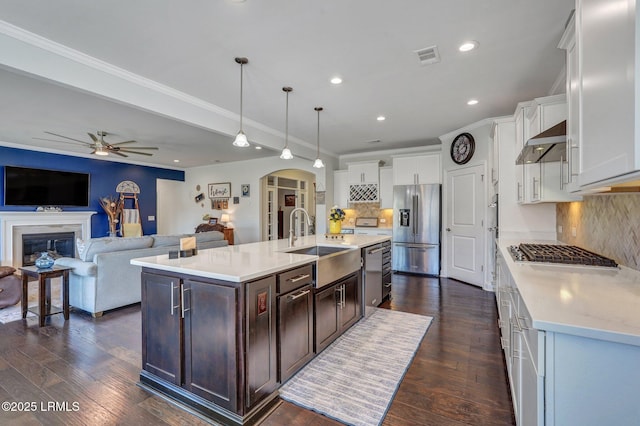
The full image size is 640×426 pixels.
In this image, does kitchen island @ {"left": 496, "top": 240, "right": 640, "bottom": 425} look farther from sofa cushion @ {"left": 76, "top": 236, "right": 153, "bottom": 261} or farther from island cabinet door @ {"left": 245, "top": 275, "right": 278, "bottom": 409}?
sofa cushion @ {"left": 76, "top": 236, "right": 153, "bottom": 261}

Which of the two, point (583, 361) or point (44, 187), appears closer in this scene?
point (583, 361)

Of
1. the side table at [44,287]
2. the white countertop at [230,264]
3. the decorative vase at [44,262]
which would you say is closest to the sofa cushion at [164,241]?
the side table at [44,287]

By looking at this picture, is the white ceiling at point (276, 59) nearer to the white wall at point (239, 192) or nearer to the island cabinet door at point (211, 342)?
the island cabinet door at point (211, 342)

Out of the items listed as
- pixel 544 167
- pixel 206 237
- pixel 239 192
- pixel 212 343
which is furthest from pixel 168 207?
pixel 544 167

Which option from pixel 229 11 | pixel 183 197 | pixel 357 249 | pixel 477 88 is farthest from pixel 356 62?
pixel 183 197

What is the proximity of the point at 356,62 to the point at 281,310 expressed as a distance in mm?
2395

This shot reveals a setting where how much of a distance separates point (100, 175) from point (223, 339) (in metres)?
7.60

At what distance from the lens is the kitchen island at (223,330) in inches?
68.8

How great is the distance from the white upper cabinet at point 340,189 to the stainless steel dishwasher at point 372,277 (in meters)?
3.24

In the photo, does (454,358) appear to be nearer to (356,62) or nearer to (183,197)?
(356,62)

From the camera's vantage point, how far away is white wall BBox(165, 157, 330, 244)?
7145mm

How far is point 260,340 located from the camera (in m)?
1.86

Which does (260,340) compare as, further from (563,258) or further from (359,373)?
(563,258)

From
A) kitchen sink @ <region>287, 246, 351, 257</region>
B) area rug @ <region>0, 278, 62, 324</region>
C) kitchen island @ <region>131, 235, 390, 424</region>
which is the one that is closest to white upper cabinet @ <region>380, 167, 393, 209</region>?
kitchen sink @ <region>287, 246, 351, 257</region>
